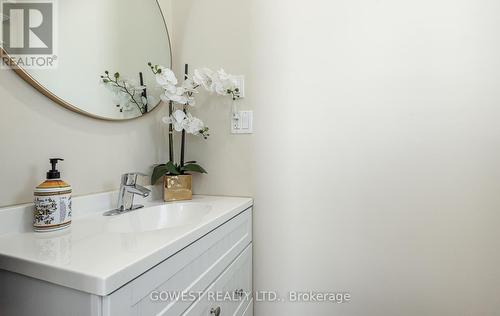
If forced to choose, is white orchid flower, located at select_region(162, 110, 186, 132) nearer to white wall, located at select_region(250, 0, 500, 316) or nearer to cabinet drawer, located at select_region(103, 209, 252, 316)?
white wall, located at select_region(250, 0, 500, 316)

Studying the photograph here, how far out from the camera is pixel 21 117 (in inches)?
25.7

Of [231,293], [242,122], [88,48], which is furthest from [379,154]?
[88,48]

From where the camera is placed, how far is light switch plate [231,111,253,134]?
113 cm

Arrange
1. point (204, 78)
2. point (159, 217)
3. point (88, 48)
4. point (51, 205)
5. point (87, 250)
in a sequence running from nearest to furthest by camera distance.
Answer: point (87, 250) < point (51, 205) < point (88, 48) < point (159, 217) < point (204, 78)

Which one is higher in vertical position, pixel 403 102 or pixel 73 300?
pixel 403 102

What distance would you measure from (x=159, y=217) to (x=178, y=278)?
0.44 m

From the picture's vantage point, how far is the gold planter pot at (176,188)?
3.44 ft

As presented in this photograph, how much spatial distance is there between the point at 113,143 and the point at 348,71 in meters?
0.98

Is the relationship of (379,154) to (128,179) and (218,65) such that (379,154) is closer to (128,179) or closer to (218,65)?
(218,65)

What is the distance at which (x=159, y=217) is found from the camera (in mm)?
962

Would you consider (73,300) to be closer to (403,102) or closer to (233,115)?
(233,115)

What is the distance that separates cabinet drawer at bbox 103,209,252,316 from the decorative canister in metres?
0.35

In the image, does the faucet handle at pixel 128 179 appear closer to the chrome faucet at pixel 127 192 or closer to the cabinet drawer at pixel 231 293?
the chrome faucet at pixel 127 192

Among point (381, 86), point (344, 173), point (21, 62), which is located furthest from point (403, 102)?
point (21, 62)
